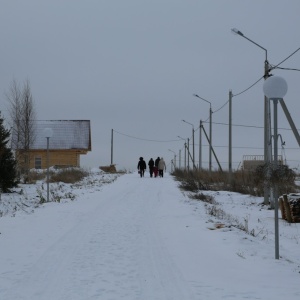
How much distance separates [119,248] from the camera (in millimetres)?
8141

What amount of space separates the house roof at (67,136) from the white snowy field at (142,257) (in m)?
40.0

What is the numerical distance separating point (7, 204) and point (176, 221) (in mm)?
7685

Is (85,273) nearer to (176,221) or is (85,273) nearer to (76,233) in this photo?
(76,233)

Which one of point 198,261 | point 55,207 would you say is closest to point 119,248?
point 198,261

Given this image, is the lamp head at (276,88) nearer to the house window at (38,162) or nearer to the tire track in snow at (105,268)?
the tire track in snow at (105,268)

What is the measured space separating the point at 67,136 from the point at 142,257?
47.8 meters

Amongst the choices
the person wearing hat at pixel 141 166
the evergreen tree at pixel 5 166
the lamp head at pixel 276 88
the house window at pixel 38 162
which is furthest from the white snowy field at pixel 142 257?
the house window at pixel 38 162

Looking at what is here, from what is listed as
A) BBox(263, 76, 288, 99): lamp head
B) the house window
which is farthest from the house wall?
BBox(263, 76, 288, 99): lamp head

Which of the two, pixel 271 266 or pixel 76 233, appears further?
pixel 76 233

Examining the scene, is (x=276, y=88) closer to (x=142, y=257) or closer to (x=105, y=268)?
(x=142, y=257)

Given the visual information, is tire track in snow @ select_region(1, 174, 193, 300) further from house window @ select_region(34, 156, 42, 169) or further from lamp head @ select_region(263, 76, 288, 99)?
house window @ select_region(34, 156, 42, 169)

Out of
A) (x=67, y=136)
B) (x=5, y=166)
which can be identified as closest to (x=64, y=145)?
(x=67, y=136)

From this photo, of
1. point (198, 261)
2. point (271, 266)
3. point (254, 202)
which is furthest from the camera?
point (254, 202)

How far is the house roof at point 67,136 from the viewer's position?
5319cm
